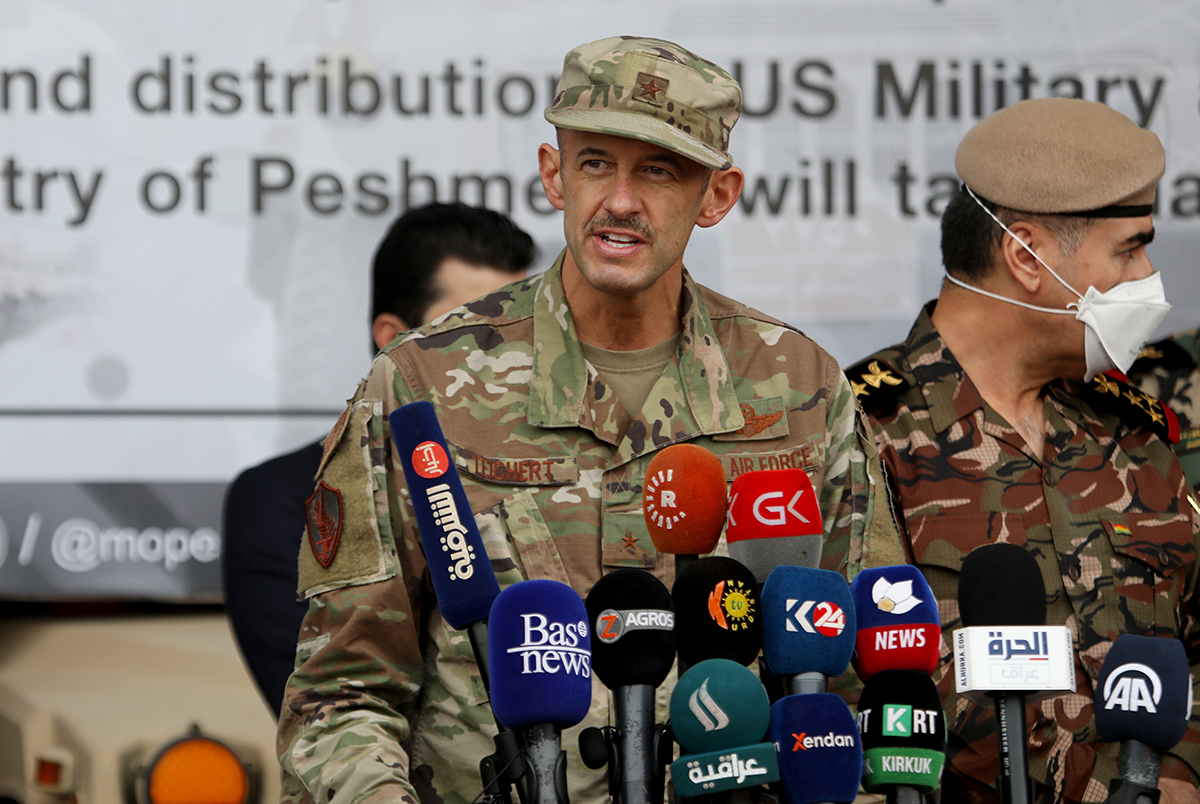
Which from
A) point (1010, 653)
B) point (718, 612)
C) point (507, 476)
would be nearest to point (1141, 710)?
point (1010, 653)

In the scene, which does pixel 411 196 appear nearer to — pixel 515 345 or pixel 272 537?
pixel 272 537

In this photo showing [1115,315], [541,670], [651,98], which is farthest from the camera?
[1115,315]

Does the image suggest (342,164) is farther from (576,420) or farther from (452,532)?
(452,532)

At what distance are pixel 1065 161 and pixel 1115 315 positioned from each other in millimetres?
314

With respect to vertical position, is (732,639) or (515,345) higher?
(515,345)

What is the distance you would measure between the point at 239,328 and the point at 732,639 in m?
1.97

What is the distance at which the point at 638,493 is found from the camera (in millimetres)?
2104

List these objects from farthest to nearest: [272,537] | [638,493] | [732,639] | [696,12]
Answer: [696,12]
[272,537]
[638,493]
[732,639]

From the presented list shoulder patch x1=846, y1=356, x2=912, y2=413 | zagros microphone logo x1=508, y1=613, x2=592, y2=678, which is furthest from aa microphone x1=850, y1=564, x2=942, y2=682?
shoulder patch x1=846, y1=356, x2=912, y2=413

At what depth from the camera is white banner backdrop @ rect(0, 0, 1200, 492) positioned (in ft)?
10.6

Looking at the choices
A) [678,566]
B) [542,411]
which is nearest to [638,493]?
[542,411]

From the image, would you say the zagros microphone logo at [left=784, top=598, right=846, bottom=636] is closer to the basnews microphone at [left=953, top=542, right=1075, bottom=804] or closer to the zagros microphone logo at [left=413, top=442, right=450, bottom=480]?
the basnews microphone at [left=953, top=542, right=1075, bottom=804]

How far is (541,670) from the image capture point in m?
1.44

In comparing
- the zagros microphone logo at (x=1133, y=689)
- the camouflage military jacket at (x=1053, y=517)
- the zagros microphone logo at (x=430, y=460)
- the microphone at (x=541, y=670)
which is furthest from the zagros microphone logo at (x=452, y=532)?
the camouflage military jacket at (x=1053, y=517)
